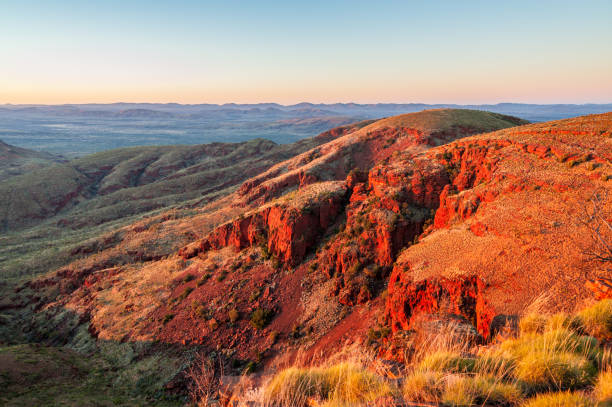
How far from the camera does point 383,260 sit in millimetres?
21516

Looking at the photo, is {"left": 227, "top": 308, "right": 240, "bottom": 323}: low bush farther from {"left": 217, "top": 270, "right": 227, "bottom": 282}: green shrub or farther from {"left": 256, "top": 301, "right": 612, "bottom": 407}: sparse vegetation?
{"left": 256, "top": 301, "right": 612, "bottom": 407}: sparse vegetation

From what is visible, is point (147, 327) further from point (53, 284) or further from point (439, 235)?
point (439, 235)

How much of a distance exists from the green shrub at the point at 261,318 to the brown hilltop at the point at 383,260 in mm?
211

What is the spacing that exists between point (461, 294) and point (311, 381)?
462 inches

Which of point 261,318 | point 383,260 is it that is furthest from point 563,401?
point 261,318

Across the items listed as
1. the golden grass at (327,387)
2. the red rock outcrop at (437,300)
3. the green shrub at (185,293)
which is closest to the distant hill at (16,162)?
the green shrub at (185,293)

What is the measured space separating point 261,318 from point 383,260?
9954 mm

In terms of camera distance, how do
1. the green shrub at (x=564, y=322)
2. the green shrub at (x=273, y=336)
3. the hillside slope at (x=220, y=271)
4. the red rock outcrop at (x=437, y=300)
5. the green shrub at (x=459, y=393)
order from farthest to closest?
the hillside slope at (x=220, y=271), the green shrub at (x=273, y=336), the red rock outcrop at (x=437, y=300), the green shrub at (x=564, y=322), the green shrub at (x=459, y=393)

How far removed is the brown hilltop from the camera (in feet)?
46.6

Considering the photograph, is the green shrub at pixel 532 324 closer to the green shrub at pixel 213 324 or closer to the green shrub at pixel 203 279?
the green shrub at pixel 213 324

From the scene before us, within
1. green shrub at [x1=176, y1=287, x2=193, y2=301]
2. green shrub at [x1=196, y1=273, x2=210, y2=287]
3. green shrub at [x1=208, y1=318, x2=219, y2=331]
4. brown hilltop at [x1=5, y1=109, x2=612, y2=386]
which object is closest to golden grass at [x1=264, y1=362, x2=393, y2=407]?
brown hilltop at [x1=5, y1=109, x2=612, y2=386]

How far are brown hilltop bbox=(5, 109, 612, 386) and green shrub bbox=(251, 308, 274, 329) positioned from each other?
211 mm

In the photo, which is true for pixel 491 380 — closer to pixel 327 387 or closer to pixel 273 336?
pixel 327 387

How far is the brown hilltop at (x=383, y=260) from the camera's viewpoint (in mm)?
14211
